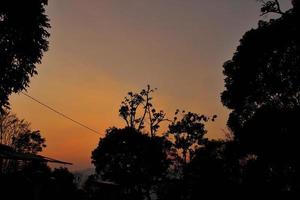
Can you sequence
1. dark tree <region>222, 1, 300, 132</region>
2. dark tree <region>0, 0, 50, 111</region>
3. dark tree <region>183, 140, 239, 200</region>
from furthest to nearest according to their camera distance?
dark tree <region>183, 140, 239, 200</region> < dark tree <region>222, 1, 300, 132</region> < dark tree <region>0, 0, 50, 111</region>

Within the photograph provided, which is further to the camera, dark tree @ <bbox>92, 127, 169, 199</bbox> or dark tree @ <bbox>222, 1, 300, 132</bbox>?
dark tree @ <bbox>92, 127, 169, 199</bbox>

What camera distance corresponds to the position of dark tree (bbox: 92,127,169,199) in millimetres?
50875

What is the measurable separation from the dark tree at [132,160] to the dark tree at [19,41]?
2958 cm

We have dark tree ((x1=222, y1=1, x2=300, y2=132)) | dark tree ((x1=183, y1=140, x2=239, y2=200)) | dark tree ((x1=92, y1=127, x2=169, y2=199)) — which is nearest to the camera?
dark tree ((x1=222, y1=1, x2=300, y2=132))

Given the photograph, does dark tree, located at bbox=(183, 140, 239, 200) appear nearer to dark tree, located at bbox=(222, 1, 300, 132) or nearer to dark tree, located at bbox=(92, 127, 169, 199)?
dark tree, located at bbox=(222, 1, 300, 132)

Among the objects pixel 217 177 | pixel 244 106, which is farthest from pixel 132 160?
pixel 244 106

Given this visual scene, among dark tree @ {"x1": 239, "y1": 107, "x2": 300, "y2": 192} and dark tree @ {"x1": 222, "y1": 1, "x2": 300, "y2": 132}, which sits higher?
dark tree @ {"x1": 222, "y1": 1, "x2": 300, "y2": 132}

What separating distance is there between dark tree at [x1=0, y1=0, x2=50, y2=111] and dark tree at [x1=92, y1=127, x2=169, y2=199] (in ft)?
97.1

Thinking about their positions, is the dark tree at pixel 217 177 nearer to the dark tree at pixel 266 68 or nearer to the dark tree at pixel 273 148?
the dark tree at pixel 273 148

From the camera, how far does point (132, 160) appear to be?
52312mm

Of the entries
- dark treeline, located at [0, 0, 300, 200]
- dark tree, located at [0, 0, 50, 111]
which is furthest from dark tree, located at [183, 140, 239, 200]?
dark tree, located at [0, 0, 50, 111]

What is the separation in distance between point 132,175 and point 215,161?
19869mm

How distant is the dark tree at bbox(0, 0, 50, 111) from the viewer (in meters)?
20.4

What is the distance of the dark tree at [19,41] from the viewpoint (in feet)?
66.9
